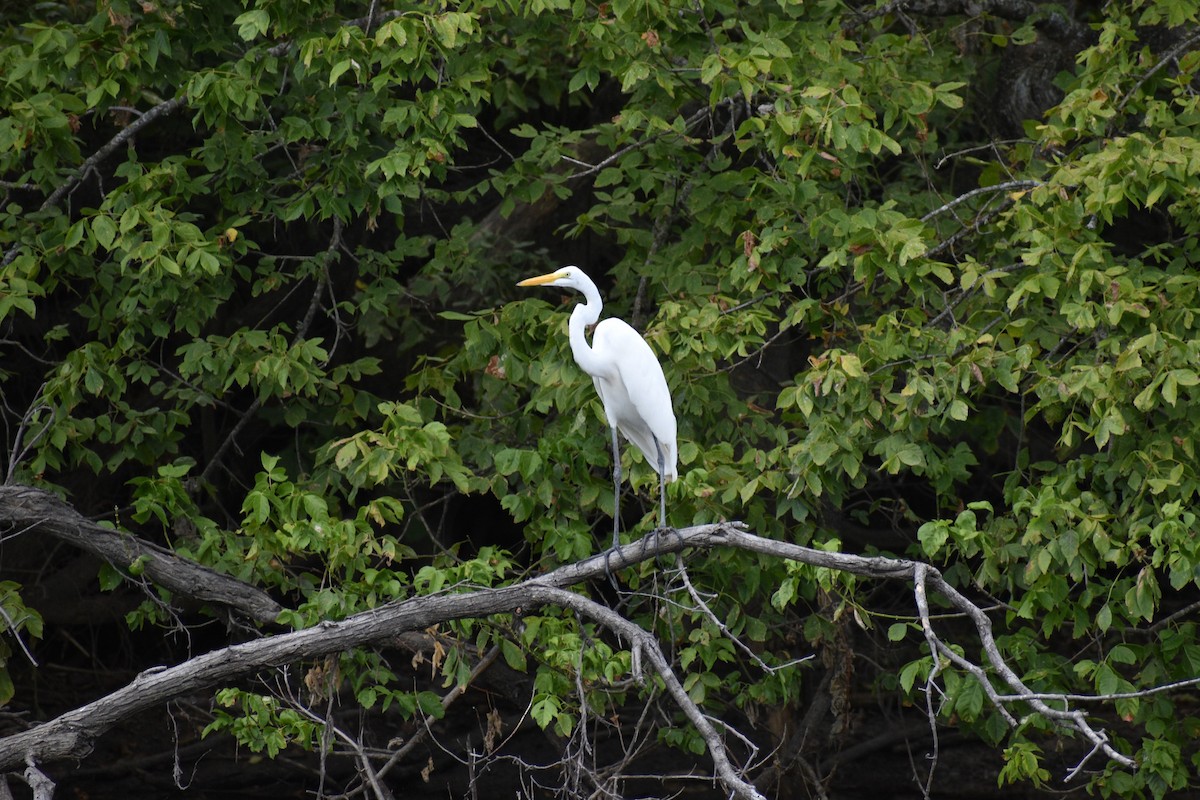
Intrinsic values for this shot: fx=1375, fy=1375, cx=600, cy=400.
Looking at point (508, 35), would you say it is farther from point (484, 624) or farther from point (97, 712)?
point (97, 712)

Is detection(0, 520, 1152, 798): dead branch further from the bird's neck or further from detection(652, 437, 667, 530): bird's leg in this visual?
the bird's neck

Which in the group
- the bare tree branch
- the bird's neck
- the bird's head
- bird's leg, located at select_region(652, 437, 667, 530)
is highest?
the bare tree branch

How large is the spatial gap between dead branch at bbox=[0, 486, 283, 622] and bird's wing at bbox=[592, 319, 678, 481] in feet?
3.87

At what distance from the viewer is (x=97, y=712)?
11.0ft

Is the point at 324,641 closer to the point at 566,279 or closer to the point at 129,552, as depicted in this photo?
the point at 129,552

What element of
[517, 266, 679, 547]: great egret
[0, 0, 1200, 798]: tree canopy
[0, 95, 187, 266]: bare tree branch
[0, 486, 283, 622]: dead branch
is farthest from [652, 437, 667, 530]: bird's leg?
[0, 95, 187, 266]: bare tree branch

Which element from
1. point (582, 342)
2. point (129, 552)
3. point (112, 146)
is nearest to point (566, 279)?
point (582, 342)

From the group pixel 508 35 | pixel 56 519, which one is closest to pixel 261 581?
pixel 56 519

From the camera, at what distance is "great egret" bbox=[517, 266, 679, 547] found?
4039mm

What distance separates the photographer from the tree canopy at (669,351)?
375 cm

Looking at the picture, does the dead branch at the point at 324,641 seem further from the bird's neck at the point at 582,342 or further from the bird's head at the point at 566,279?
the bird's head at the point at 566,279

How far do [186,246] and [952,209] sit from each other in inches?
97.5

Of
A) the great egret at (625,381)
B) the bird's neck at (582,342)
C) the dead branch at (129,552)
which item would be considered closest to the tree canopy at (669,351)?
the dead branch at (129,552)

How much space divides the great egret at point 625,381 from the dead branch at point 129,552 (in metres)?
1.11
